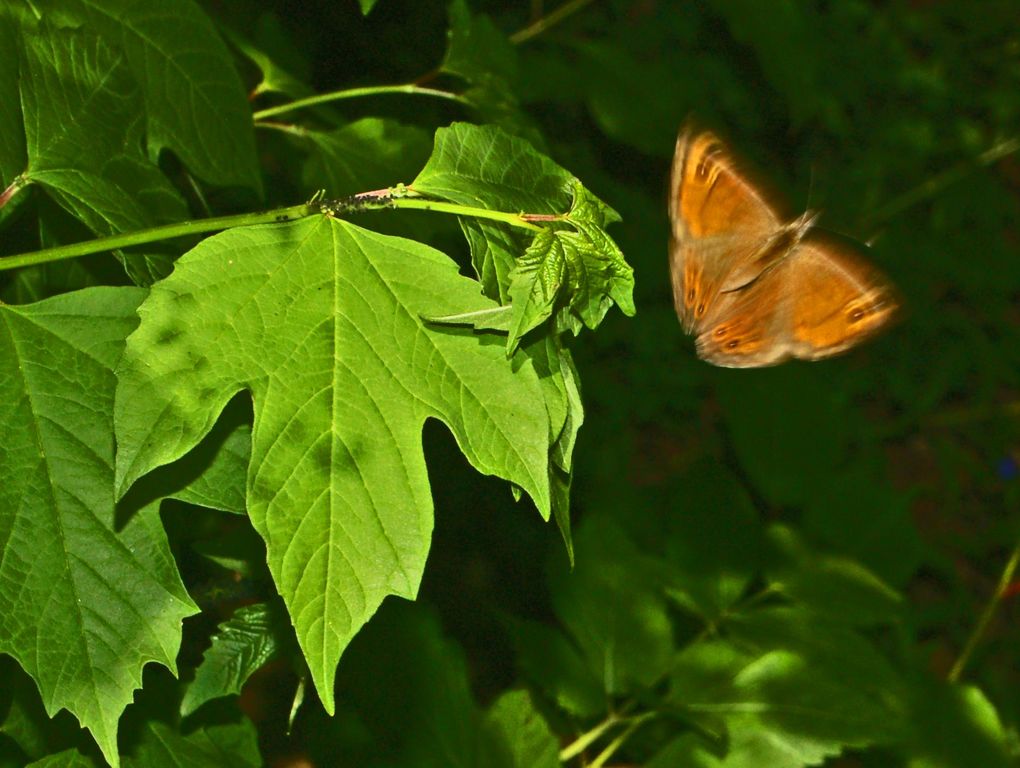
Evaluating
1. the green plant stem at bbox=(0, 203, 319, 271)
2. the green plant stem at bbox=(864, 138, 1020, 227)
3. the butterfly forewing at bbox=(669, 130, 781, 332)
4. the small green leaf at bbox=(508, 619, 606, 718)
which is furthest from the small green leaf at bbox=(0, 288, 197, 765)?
the green plant stem at bbox=(864, 138, 1020, 227)

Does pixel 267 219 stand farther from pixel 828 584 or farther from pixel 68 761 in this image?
pixel 828 584

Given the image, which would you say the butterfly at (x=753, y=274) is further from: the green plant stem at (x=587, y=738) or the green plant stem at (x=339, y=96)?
the green plant stem at (x=587, y=738)

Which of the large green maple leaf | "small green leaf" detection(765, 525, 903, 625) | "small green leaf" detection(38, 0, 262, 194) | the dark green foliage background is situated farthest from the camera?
"small green leaf" detection(765, 525, 903, 625)

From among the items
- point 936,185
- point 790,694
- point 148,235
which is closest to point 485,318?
point 148,235

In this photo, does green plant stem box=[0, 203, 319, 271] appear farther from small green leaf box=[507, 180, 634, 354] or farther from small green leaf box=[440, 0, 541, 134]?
small green leaf box=[440, 0, 541, 134]

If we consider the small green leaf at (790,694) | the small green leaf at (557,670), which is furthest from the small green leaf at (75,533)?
the small green leaf at (790,694)

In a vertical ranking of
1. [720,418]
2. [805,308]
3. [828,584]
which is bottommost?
[828,584]

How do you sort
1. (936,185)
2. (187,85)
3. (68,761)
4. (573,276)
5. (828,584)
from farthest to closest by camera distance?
(936,185) → (828,584) → (187,85) → (68,761) → (573,276)
